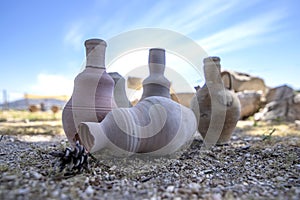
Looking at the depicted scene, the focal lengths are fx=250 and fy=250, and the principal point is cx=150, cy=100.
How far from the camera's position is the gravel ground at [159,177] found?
42.1 inches

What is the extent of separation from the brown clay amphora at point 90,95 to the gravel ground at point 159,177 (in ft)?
0.89

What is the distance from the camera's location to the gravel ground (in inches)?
42.1

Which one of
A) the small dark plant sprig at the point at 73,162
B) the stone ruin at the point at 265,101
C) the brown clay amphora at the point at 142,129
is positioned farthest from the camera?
the stone ruin at the point at 265,101

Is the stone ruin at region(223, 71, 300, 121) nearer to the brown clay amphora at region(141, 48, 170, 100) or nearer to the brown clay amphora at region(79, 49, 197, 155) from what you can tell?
the brown clay amphora at region(141, 48, 170, 100)

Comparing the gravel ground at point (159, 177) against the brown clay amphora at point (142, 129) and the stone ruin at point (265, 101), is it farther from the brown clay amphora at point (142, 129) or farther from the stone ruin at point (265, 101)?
the stone ruin at point (265, 101)

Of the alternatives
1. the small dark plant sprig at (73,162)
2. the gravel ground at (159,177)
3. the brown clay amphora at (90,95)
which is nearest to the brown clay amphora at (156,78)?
the brown clay amphora at (90,95)

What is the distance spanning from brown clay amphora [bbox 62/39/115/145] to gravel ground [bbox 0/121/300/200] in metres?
0.27

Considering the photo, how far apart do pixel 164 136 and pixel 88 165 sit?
22.2 inches

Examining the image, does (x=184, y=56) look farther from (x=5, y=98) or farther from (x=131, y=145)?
(x=5, y=98)

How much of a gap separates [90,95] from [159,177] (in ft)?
2.51

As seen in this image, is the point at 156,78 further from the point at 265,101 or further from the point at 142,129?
the point at 265,101

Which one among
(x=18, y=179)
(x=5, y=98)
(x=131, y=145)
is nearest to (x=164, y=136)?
(x=131, y=145)

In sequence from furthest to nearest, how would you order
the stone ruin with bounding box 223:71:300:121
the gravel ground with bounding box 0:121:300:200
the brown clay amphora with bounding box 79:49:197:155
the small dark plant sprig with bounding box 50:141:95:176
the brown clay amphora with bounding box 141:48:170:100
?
the stone ruin with bounding box 223:71:300:121 < the brown clay amphora with bounding box 141:48:170:100 < the brown clay amphora with bounding box 79:49:197:155 < the small dark plant sprig with bounding box 50:141:95:176 < the gravel ground with bounding box 0:121:300:200

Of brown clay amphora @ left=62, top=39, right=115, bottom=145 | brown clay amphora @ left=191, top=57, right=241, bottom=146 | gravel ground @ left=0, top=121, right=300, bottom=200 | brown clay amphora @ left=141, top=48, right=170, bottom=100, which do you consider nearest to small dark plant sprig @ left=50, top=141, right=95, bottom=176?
gravel ground @ left=0, top=121, right=300, bottom=200
